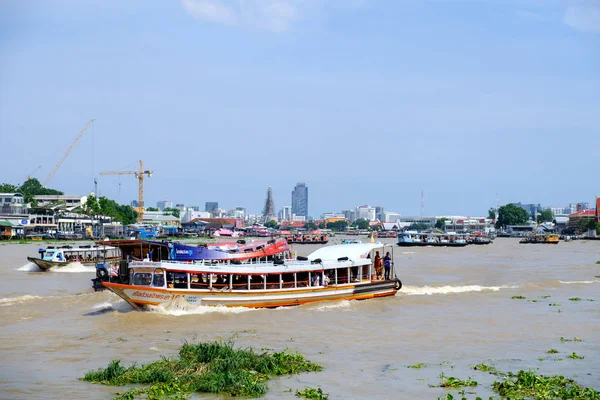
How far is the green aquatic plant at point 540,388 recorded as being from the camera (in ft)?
48.5

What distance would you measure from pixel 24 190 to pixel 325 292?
154m

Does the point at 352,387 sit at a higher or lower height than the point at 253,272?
lower

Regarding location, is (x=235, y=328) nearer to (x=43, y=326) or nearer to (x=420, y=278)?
(x=43, y=326)

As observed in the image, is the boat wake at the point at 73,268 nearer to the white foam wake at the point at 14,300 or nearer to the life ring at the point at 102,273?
the life ring at the point at 102,273

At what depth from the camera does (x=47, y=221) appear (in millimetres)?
132625

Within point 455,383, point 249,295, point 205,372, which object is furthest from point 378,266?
point 205,372

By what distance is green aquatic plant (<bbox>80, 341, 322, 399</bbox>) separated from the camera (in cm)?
1508

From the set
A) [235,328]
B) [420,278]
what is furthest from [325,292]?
[420,278]

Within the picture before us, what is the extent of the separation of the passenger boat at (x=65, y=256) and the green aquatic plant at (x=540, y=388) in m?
38.7

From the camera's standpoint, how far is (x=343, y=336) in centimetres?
2267

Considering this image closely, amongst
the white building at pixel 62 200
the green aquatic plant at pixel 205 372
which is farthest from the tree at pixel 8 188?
the green aquatic plant at pixel 205 372

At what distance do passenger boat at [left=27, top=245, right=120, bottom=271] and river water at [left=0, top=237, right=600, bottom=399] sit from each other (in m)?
13.1

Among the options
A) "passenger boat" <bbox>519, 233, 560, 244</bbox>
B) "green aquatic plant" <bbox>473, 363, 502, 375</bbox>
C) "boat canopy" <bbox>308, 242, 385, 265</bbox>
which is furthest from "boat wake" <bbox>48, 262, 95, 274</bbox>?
"passenger boat" <bbox>519, 233, 560, 244</bbox>

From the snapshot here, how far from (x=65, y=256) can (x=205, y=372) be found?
3865cm
